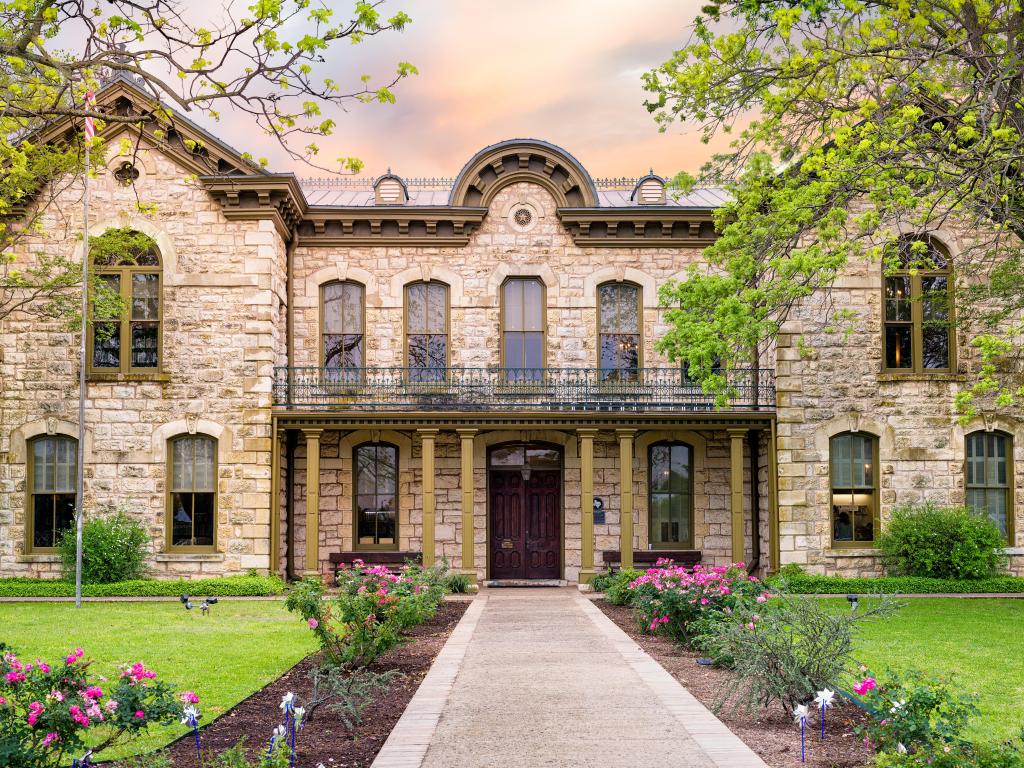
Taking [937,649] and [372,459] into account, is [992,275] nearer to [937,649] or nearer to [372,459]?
[937,649]

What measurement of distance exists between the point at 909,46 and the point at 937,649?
712cm

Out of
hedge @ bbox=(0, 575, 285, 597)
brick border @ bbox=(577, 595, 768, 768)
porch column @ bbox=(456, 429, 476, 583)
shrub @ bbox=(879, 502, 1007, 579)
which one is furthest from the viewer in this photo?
porch column @ bbox=(456, 429, 476, 583)

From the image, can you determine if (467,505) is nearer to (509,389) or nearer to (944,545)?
(509,389)

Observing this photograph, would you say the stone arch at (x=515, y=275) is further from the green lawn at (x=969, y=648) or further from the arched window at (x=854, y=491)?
the green lawn at (x=969, y=648)

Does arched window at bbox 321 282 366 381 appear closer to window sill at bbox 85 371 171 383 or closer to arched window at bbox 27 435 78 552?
window sill at bbox 85 371 171 383

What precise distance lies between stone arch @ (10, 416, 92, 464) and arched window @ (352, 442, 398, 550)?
533 cm

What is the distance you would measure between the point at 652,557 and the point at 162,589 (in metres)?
9.51

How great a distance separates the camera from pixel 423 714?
329 inches

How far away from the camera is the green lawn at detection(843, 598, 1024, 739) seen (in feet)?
28.9

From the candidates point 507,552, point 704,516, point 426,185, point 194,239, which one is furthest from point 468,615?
point 426,185

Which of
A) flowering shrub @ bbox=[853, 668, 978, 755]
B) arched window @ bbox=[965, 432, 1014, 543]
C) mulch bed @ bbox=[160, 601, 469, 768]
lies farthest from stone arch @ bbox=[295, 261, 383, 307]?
flowering shrub @ bbox=[853, 668, 978, 755]

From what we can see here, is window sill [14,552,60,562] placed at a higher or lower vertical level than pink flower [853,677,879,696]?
lower

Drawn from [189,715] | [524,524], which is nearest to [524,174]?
[524,524]

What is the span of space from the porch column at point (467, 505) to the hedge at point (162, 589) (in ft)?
11.7
